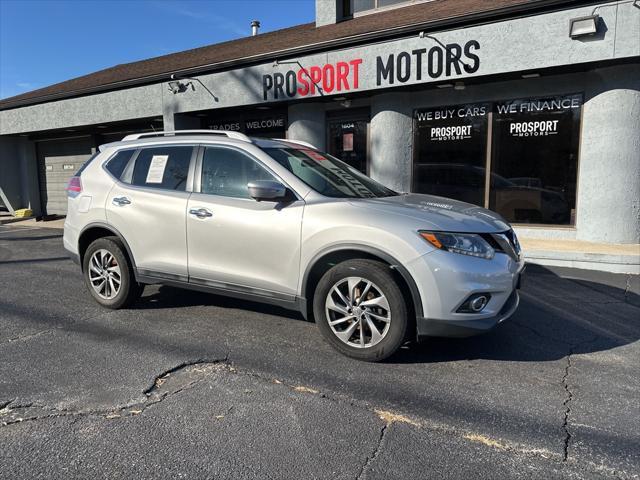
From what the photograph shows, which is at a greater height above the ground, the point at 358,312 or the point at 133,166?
the point at 133,166

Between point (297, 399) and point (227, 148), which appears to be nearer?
point (297, 399)

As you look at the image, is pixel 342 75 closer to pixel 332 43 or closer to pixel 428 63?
pixel 332 43

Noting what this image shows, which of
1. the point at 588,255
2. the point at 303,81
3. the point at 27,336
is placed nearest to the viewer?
the point at 27,336

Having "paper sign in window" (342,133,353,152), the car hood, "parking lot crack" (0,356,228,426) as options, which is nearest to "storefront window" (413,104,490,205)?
"paper sign in window" (342,133,353,152)

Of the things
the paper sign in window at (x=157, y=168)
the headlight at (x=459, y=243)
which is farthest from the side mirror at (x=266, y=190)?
the paper sign in window at (x=157, y=168)

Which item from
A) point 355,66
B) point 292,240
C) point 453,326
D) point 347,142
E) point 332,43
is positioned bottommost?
point 453,326

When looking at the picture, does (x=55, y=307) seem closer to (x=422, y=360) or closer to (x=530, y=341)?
(x=422, y=360)

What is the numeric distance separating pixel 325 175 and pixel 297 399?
7.02ft

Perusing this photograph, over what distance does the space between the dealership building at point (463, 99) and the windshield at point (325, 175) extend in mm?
4876

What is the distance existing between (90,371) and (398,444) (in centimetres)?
239

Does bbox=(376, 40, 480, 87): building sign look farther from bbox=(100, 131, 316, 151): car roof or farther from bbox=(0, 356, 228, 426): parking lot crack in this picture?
bbox=(0, 356, 228, 426): parking lot crack

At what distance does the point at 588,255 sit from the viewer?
753cm

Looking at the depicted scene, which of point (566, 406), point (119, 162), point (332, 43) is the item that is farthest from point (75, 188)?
point (332, 43)

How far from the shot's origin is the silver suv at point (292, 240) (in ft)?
12.1
